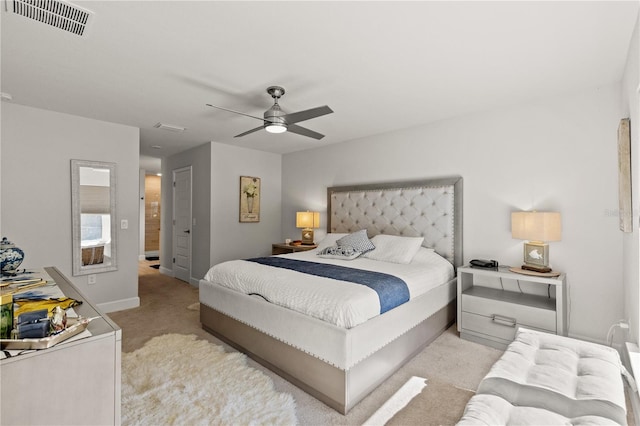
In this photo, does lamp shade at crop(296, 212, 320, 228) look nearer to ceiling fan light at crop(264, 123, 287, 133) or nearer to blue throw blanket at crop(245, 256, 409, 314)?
blue throw blanket at crop(245, 256, 409, 314)

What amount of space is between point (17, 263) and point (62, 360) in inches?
61.0

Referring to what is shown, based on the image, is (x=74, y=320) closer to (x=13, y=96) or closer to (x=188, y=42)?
(x=188, y=42)

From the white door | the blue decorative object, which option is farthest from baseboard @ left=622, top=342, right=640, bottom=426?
the white door

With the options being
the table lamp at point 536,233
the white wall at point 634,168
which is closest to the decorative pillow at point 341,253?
the table lamp at point 536,233

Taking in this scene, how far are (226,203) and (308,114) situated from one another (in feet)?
10.0

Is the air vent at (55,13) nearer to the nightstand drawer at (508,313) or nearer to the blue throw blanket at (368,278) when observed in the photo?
the blue throw blanket at (368,278)

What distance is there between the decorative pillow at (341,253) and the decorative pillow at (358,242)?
67mm

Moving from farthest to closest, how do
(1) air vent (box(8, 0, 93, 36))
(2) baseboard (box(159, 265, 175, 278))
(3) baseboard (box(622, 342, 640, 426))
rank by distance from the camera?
(2) baseboard (box(159, 265, 175, 278)) → (1) air vent (box(8, 0, 93, 36)) → (3) baseboard (box(622, 342, 640, 426))

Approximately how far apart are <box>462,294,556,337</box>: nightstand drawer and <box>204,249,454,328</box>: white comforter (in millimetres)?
363

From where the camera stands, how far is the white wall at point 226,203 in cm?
503

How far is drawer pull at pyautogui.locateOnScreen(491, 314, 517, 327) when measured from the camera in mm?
2854

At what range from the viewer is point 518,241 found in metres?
3.28

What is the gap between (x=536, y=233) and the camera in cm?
283

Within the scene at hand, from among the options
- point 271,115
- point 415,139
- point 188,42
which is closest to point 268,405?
point 271,115
